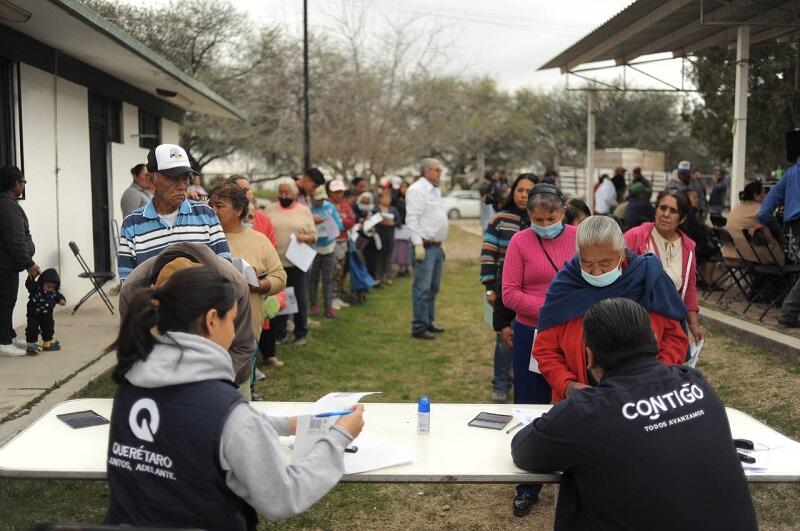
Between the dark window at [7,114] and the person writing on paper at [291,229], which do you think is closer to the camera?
the person writing on paper at [291,229]

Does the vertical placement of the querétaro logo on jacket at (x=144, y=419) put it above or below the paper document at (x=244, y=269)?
below

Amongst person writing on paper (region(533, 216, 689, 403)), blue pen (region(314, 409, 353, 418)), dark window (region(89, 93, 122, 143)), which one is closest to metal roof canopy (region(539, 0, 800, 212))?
person writing on paper (region(533, 216, 689, 403))

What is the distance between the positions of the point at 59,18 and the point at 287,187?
259cm

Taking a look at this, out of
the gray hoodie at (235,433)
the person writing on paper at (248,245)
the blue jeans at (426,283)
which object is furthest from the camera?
the blue jeans at (426,283)

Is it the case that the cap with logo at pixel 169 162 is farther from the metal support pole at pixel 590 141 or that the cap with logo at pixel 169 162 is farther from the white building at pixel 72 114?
the metal support pole at pixel 590 141

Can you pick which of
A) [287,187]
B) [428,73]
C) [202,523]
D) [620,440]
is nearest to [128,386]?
[202,523]

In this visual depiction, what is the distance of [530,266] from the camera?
467 centimetres

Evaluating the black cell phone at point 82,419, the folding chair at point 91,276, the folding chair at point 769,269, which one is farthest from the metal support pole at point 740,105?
the black cell phone at point 82,419

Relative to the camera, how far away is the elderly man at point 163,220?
406 cm

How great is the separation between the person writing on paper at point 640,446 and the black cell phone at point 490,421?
64 centimetres

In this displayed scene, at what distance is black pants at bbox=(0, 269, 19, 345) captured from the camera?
6.97m

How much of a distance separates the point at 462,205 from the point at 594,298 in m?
32.4

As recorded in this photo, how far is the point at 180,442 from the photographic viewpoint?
6.73ft

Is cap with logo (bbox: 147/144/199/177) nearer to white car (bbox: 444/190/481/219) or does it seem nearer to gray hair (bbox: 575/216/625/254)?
gray hair (bbox: 575/216/625/254)
